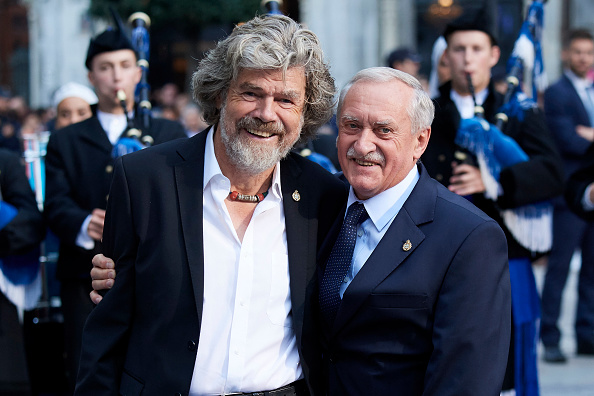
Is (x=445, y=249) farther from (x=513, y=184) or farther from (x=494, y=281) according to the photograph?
(x=513, y=184)

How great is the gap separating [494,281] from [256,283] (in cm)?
78

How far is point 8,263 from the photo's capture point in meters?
4.18

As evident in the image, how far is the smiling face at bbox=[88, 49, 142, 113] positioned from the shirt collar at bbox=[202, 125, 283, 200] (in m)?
1.68

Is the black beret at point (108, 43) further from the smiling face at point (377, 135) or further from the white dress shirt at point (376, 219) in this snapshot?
the white dress shirt at point (376, 219)

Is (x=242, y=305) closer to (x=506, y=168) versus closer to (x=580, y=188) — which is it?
(x=506, y=168)

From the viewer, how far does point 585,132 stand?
22.1 feet

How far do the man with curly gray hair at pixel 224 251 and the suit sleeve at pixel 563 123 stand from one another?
4593mm

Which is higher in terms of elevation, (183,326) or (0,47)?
(0,47)

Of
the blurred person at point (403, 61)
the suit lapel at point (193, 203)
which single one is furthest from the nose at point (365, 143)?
the blurred person at point (403, 61)

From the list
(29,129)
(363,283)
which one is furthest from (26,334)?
(29,129)

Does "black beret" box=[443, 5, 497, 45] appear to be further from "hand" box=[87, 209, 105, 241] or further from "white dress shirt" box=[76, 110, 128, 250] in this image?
"hand" box=[87, 209, 105, 241]

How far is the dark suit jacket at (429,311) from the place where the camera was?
2.32m

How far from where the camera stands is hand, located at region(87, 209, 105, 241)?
12.6 ft

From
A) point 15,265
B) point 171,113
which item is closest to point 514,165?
point 15,265
